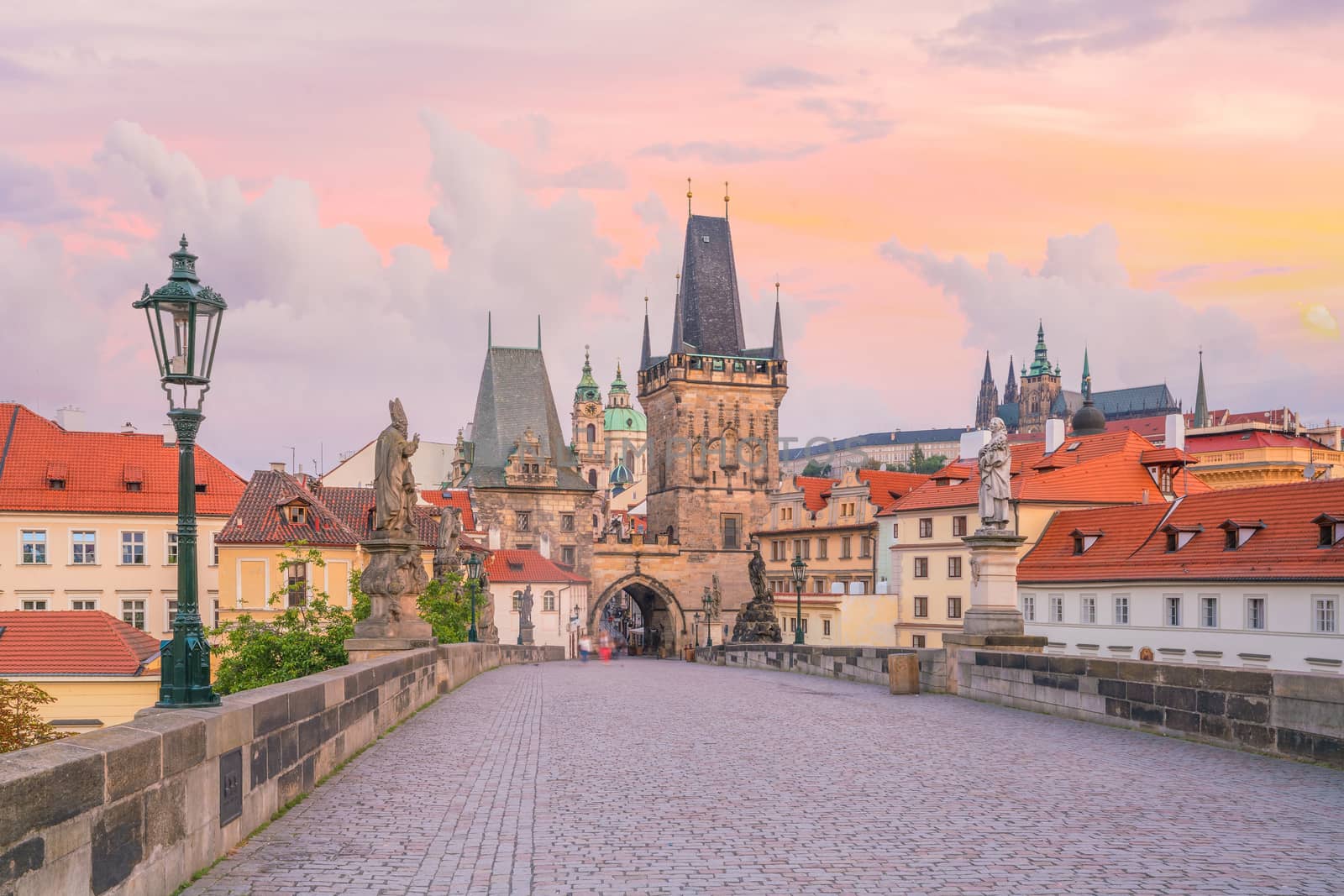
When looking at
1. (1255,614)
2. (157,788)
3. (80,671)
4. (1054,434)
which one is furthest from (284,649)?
(1054,434)

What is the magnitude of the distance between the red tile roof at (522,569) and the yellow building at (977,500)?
69.8 feet

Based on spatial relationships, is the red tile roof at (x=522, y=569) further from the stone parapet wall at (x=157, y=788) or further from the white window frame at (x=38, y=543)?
the stone parapet wall at (x=157, y=788)

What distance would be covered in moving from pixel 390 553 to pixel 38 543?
136 feet

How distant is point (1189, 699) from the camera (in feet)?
42.8

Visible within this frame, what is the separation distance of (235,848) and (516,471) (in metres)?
79.4

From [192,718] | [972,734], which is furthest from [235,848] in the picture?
[972,734]

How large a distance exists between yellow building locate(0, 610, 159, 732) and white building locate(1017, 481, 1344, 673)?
101 feet

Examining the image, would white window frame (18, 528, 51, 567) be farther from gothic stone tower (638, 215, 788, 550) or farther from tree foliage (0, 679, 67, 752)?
gothic stone tower (638, 215, 788, 550)

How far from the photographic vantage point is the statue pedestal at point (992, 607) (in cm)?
1922

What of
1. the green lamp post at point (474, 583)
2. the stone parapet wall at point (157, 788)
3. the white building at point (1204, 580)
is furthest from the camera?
the white building at point (1204, 580)

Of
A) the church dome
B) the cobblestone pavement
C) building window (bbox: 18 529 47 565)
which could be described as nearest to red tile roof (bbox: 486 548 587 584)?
building window (bbox: 18 529 47 565)

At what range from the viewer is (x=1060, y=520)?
51969 millimetres

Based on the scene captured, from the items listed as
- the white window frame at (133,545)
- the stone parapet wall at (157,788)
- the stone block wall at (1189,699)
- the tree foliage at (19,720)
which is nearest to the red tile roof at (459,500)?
the white window frame at (133,545)

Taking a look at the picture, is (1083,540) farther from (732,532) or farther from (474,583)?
(732,532)
